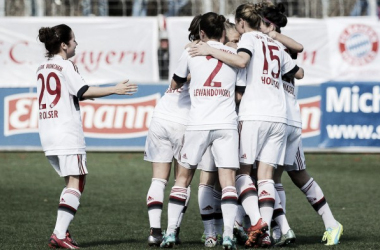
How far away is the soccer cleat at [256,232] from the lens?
22.5 feet

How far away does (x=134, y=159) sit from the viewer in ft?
54.7

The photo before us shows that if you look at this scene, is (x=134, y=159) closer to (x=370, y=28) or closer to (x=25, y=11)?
(x=25, y=11)

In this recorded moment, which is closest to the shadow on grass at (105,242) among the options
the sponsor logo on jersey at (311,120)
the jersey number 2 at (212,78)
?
the jersey number 2 at (212,78)

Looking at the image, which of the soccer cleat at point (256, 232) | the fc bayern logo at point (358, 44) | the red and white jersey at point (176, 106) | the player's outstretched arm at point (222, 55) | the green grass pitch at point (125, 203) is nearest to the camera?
the soccer cleat at point (256, 232)

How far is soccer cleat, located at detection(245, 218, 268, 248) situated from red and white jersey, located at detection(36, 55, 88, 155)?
5.12 ft

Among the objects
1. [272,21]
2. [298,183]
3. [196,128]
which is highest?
[272,21]

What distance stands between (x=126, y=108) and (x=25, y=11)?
4.39 metres

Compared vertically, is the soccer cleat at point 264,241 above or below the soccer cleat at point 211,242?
above

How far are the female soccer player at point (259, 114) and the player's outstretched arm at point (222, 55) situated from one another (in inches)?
0.5

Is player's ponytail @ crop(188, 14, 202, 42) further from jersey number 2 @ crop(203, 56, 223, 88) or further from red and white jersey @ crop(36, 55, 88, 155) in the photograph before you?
red and white jersey @ crop(36, 55, 88, 155)

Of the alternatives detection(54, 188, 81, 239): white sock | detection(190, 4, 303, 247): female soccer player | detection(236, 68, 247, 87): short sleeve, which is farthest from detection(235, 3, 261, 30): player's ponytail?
detection(54, 188, 81, 239): white sock

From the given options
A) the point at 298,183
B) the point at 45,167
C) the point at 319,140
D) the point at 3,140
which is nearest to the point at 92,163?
the point at 45,167

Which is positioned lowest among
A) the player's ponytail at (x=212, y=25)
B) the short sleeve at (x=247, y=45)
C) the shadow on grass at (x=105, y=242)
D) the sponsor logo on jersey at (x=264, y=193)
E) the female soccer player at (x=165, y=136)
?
the shadow on grass at (x=105, y=242)

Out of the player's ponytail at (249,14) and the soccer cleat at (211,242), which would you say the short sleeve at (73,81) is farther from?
the soccer cleat at (211,242)
